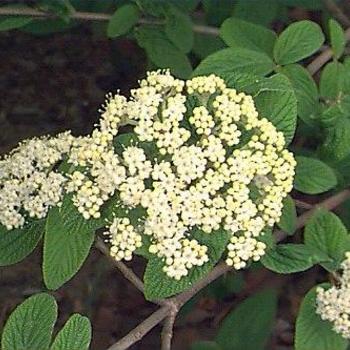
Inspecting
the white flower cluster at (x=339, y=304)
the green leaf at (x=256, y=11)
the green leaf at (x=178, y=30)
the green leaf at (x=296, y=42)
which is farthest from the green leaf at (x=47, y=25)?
the white flower cluster at (x=339, y=304)

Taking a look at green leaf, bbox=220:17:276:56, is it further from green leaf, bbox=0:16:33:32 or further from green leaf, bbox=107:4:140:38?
green leaf, bbox=0:16:33:32

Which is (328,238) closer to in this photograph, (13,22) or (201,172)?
(201,172)

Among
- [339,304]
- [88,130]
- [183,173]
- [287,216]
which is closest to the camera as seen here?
[183,173]

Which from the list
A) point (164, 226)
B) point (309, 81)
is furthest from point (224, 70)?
point (164, 226)

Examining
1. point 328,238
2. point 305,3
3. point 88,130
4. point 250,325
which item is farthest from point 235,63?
point 88,130

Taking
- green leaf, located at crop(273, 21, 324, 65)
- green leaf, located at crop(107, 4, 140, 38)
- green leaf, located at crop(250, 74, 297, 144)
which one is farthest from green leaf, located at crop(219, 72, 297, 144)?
green leaf, located at crop(107, 4, 140, 38)

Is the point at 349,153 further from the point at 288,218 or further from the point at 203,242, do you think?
the point at 203,242
